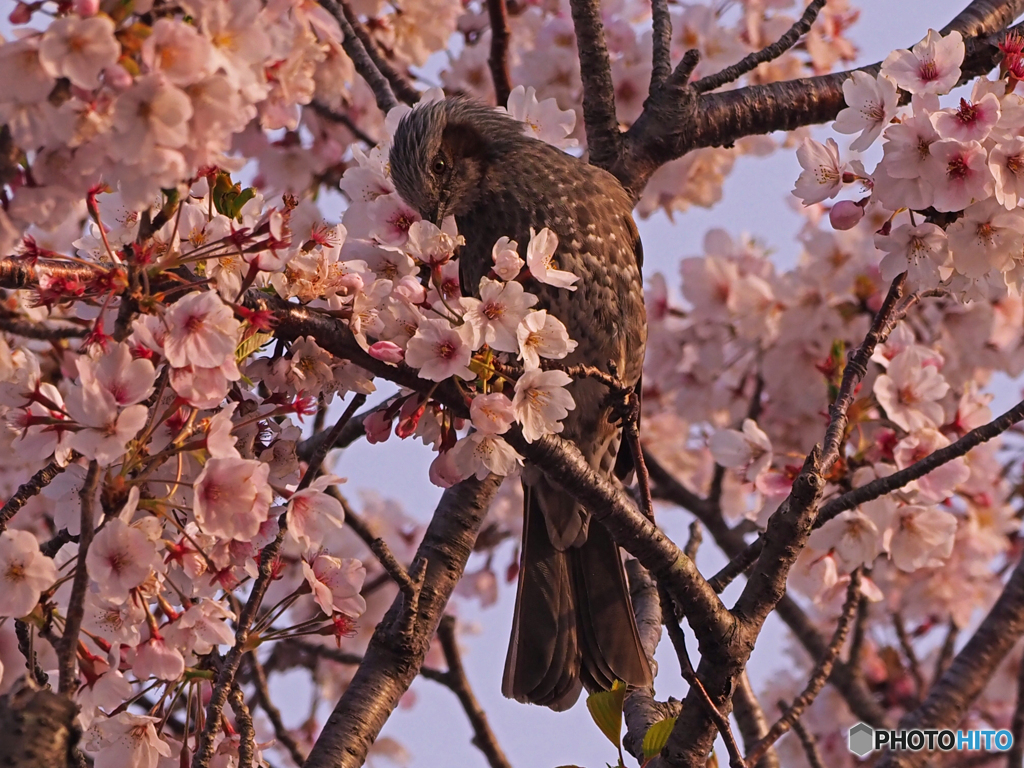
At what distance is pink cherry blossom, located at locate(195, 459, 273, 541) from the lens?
1480mm

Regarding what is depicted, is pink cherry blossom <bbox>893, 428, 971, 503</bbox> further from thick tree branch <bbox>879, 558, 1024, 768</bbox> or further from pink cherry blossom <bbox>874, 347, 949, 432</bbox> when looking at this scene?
thick tree branch <bbox>879, 558, 1024, 768</bbox>

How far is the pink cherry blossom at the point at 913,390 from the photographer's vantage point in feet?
10.1

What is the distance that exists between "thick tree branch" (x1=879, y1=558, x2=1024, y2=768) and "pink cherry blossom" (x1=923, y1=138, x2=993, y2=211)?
1.96 metres

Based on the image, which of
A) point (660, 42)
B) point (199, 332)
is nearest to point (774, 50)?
point (660, 42)

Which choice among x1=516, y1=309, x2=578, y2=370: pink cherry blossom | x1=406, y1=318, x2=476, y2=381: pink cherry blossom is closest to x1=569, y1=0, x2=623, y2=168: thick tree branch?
x1=516, y1=309, x2=578, y2=370: pink cherry blossom

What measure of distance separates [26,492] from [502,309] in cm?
73

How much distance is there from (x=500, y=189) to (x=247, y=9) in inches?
83.4

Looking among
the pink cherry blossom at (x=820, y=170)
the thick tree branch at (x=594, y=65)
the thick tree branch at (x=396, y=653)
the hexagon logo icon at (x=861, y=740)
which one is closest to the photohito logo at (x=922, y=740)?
the hexagon logo icon at (x=861, y=740)

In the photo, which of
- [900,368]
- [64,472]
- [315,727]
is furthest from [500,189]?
[315,727]

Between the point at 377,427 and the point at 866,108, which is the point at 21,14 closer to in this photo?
the point at 377,427

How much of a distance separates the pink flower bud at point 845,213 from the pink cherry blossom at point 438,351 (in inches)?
33.2

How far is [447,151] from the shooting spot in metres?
3.54

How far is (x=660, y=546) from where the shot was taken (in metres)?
1.94

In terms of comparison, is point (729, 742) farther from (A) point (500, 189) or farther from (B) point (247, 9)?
(A) point (500, 189)
